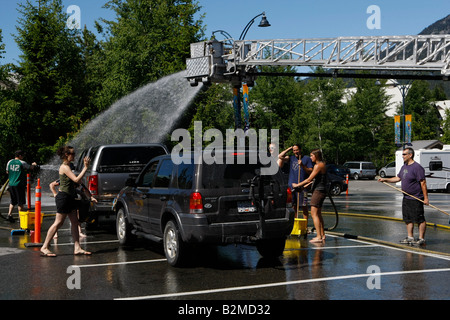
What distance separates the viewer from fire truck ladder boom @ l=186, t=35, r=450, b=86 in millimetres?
19281

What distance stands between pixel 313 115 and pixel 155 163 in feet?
171

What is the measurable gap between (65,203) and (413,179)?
6535mm

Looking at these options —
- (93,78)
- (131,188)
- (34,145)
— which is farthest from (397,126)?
(131,188)

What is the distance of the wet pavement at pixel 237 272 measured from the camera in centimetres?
653

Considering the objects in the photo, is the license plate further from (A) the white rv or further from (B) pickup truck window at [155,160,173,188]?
(A) the white rv

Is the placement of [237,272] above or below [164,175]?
→ below

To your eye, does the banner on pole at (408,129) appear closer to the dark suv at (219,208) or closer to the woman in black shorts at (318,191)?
the woman in black shorts at (318,191)

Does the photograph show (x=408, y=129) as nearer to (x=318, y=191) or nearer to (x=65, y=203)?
(x=318, y=191)

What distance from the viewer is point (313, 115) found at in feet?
198

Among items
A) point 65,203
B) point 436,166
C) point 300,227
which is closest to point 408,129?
point 436,166

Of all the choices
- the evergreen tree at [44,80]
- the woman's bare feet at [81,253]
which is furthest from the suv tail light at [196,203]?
the evergreen tree at [44,80]

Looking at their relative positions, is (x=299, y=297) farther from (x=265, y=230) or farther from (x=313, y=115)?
(x=313, y=115)

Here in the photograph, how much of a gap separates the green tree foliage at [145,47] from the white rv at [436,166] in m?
16.2

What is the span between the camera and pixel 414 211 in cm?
1027
